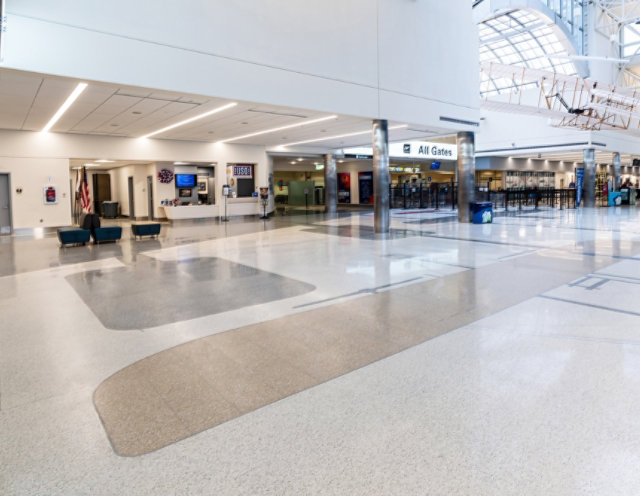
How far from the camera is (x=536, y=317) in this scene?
460 cm

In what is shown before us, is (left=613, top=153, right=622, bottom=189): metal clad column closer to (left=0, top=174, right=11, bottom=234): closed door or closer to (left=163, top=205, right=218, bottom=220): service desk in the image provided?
(left=163, top=205, right=218, bottom=220): service desk

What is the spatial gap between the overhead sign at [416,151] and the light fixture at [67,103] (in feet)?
49.5

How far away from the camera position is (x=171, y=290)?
6.16 meters

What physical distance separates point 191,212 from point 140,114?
7.48 metres

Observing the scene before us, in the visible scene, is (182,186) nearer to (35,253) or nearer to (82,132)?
(82,132)

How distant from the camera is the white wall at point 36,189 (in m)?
14.6

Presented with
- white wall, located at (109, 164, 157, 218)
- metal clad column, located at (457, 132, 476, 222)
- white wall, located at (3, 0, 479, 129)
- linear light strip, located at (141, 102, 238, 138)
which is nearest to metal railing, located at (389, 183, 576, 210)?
metal clad column, located at (457, 132, 476, 222)

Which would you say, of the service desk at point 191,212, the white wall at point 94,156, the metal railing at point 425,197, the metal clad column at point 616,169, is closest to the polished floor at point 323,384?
the white wall at point 94,156

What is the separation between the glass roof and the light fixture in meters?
25.7

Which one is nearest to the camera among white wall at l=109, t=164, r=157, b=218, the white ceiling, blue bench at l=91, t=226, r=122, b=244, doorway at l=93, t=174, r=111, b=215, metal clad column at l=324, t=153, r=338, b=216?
the white ceiling

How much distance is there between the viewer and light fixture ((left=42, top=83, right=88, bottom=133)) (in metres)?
9.15

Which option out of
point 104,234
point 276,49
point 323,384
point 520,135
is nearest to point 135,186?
point 104,234

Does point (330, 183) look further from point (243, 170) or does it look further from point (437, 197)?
point (437, 197)

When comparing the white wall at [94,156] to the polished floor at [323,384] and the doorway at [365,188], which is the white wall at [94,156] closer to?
the polished floor at [323,384]
